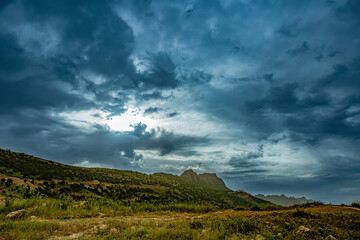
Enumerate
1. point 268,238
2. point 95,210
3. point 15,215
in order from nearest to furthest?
point 268,238, point 15,215, point 95,210

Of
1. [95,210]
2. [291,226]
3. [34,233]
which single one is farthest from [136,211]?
[291,226]

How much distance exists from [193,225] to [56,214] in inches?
391

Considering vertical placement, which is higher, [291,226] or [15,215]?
[291,226]

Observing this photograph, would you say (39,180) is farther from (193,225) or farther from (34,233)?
(193,225)

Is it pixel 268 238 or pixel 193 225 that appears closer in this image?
pixel 268 238

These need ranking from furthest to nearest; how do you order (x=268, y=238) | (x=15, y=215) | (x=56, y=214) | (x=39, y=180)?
(x=39, y=180) < (x=56, y=214) < (x=15, y=215) < (x=268, y=238)

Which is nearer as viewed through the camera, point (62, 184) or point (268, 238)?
point (268, 238)

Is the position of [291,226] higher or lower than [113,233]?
higher

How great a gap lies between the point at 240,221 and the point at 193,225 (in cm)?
242

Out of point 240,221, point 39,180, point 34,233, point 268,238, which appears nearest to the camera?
point 268,238

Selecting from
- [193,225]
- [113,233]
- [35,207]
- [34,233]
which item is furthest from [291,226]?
[35,207]

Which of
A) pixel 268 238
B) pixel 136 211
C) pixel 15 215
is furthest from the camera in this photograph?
pixel 136 211

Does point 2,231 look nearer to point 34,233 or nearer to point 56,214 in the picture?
point 34,233

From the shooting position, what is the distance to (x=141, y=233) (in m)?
8.52
